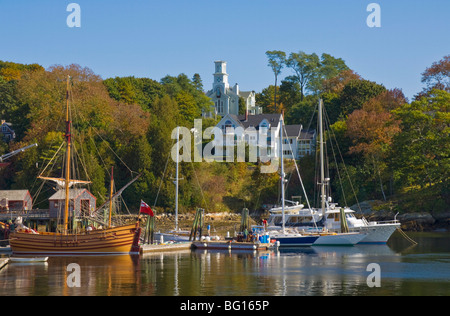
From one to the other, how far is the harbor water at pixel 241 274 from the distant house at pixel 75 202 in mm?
17545

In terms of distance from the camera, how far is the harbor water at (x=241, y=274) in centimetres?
3244

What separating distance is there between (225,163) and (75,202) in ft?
119

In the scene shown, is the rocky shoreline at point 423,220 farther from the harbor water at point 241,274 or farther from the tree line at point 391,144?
the harbor water at point 241,274

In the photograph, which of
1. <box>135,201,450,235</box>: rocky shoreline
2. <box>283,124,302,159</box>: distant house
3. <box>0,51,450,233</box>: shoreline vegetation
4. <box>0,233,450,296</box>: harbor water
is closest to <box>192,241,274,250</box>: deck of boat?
<box>0,233,450,296</box>: harbor water

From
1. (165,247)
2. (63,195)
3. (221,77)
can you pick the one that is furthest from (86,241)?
(221,77)

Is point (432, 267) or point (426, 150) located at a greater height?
point (426, 150)

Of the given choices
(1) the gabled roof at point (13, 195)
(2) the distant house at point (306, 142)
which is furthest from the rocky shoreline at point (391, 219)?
(2) the distant house at point (306, 142)

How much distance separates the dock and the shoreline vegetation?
27.4 meters
